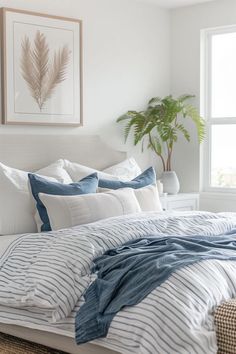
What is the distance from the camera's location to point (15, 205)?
14.6ft

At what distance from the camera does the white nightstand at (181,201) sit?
5.82 m

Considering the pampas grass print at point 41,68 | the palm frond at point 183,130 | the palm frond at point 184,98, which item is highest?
the pampas grass print at point 41,68

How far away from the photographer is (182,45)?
21.2ft

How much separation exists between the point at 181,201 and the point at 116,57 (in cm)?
140

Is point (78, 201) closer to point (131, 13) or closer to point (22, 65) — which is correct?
point (22, 65)

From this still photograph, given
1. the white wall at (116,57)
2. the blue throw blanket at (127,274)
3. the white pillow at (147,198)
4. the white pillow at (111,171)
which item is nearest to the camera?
the blue throw blanket at (127,274)

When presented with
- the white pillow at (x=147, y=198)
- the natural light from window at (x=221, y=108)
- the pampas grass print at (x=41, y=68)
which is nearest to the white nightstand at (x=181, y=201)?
the natural light from window at (x=221, y=108)

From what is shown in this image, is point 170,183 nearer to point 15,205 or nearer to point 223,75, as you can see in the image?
point 223,75

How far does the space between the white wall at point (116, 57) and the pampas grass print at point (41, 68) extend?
0.83 feet

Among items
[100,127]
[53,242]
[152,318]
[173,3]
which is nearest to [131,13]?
[173,3]

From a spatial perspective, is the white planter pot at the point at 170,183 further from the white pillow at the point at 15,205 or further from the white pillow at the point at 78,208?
the white pillow at the point at 15,205

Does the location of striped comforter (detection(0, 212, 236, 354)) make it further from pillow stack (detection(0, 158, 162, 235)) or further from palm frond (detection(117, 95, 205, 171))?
palm frond (detection(117, 95, 205, 171))

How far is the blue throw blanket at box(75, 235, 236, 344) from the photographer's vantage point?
315cm

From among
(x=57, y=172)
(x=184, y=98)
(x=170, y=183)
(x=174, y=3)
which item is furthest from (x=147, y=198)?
(x=174, y=3)
